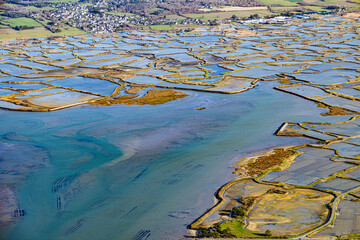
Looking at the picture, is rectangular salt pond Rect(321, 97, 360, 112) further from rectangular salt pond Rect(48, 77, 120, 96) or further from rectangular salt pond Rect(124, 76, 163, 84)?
rectangular salt pond Rect(48, 77, 120, 96)

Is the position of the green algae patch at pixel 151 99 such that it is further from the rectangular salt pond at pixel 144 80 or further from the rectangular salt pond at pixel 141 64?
the rectangular salt pond at pixel 141 64

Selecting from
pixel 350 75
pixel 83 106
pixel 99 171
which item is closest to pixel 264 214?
pixel 99 171

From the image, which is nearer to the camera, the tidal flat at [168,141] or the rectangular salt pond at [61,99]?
the tidal flat at [168,141]

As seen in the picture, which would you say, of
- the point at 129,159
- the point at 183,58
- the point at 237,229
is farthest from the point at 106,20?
the point at 237,229

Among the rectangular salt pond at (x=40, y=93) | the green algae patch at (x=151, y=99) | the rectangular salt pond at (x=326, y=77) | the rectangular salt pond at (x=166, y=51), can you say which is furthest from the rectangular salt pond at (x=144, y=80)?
the rectangular salt pond at (x=166, y=51)

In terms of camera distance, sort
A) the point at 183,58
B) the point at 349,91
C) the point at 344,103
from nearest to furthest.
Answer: the point at 344,103, the point at 349,91, the point at 183,58

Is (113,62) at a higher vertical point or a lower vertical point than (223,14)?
lower

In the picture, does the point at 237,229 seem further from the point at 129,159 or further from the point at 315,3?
the point at 315,3
